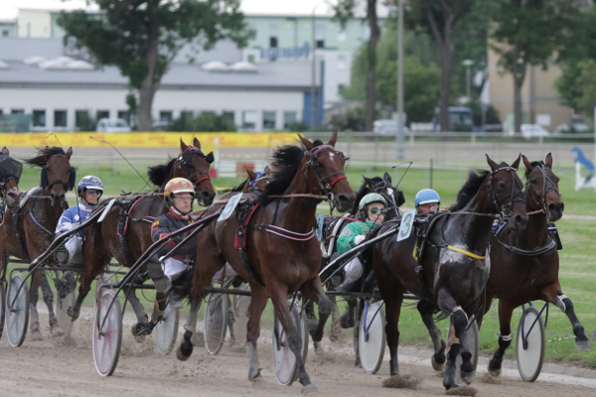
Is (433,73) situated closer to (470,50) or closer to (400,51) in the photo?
(470,50)

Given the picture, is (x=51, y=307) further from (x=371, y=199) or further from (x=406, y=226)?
(x=406, y=226)

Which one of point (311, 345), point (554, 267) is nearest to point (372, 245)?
point (554, 267)

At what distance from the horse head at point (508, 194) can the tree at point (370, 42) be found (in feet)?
104

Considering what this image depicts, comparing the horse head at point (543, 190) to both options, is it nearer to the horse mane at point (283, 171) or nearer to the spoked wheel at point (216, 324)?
the horse mane at point (283, 171)

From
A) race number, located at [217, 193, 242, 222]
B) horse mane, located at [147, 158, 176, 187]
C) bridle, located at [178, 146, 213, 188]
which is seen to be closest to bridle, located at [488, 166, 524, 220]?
race number, located at [217, 193, 242, 222]

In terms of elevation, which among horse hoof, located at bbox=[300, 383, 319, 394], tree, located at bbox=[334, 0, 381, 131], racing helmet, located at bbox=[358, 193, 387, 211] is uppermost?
tree, located at bbox=[334, 0, 381, 131]

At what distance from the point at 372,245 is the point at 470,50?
6476cm

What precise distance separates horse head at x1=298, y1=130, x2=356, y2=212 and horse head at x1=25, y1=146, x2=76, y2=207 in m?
3.38

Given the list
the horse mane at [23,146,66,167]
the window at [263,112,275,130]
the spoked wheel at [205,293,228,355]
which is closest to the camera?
the spoked wheel at [205,293,228,355]

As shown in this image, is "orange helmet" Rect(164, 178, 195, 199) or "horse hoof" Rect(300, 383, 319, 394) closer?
"horse hoof" Rect(300, 383, 319, 394)

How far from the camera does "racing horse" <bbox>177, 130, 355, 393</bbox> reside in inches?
238

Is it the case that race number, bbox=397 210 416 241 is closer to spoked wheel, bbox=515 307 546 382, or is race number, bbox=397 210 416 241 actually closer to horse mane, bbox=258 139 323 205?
horse mane, bbox=258 139 323 205

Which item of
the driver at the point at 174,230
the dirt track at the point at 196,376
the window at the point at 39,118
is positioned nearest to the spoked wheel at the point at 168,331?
the dirt track at the point at 196,376

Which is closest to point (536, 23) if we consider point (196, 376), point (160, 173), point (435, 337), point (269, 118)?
point (269, 118)
